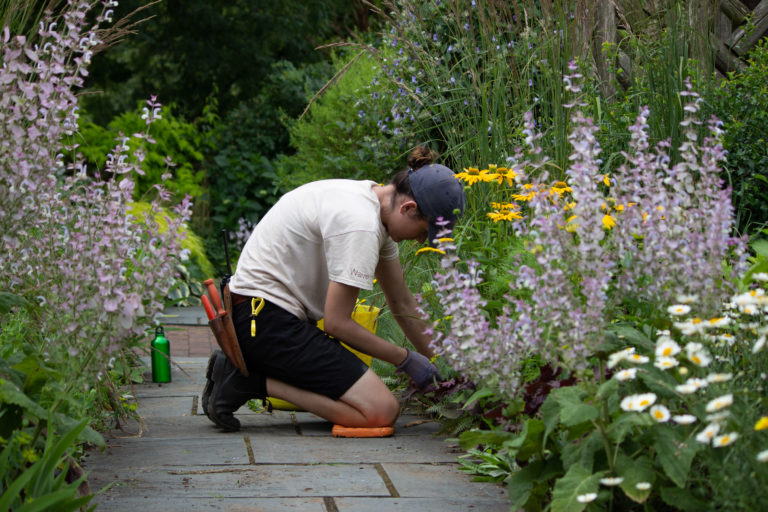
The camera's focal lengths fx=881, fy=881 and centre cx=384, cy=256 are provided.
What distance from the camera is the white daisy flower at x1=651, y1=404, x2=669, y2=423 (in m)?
1.78

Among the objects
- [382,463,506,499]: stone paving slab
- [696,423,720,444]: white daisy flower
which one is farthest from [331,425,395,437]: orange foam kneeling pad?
[696,423,720,444]: white daisy flower

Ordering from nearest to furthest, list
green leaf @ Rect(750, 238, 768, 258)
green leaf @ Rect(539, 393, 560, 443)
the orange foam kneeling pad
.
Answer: green leaf @ Rect(539, 393, 560, 443) → green leaf @ Rect(750, 238, 768, 258) → the orange foam kneeling pad

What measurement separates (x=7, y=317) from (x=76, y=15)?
40.0 inches

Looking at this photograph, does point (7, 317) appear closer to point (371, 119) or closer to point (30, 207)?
point (30, 207)

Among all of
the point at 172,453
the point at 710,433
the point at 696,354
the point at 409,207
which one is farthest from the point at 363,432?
the point at 710,433

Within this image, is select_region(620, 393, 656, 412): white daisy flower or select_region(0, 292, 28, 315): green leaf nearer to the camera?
select_region(620, 393, 656, 412): white daisy flower

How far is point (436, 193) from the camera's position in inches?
128

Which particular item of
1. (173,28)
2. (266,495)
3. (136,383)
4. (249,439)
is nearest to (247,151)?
(173,28)

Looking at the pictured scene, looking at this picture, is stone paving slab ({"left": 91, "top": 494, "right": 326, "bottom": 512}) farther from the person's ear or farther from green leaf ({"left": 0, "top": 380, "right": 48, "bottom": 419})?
the person's ear

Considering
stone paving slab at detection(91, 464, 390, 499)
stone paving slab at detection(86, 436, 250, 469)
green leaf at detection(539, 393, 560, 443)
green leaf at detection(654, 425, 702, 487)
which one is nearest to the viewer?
green leaf at detection(654, 425, 702, 487)

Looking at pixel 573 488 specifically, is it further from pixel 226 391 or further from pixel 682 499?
pixel 226 391

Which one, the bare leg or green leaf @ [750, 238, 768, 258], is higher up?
green leaf @ [750, 238, 768, 258]

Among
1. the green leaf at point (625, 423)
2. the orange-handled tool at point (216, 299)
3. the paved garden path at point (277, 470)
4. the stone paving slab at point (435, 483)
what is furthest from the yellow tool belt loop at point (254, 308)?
the green leaf at point (625, 423)

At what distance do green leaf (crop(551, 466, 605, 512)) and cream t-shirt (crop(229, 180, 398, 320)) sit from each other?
4.90ft
